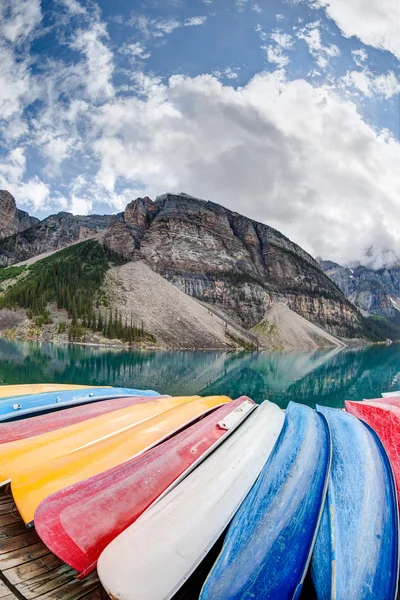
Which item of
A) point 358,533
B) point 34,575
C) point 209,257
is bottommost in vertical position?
point 34,575

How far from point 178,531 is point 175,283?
143 meters

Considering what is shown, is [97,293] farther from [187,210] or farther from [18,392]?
[18,392]

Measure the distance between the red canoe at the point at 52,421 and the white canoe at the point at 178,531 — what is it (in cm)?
375

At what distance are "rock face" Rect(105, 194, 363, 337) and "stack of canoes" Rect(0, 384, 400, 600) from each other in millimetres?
138677

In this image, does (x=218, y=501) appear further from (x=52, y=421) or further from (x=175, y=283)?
(x=175, y=283)

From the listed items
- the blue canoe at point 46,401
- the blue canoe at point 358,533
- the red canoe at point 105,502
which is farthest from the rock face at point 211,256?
the blue canoe at point 358,533

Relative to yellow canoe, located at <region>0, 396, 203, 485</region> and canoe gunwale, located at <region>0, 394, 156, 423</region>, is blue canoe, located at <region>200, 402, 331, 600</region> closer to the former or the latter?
yellow canoe, located at <region>0, 396, 203, 485</region>

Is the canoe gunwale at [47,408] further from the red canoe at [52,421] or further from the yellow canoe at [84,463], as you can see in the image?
the yellow canoe at [84,463]

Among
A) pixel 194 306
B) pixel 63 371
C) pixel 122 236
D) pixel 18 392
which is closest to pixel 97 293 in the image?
pixel 194 306

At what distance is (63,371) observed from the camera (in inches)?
1352

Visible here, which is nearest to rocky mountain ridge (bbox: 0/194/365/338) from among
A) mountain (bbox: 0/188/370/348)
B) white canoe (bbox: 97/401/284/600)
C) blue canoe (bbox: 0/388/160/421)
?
mountain (bbox: 0/188/370/348)

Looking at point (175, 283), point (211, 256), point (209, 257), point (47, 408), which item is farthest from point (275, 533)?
point (211, 256)

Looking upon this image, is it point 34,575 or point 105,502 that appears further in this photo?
point 105,502

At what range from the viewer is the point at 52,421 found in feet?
23.5
